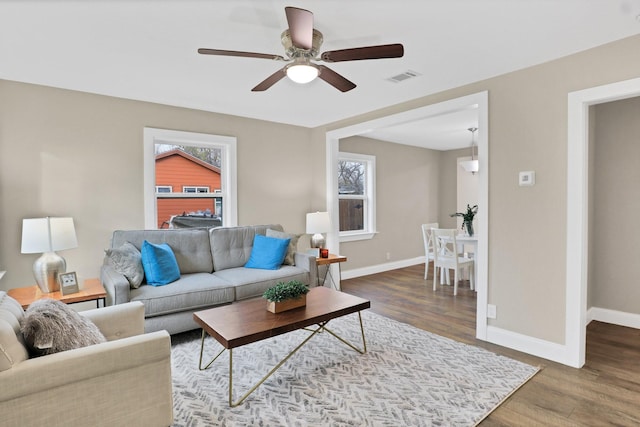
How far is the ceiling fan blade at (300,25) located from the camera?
167 centimetres

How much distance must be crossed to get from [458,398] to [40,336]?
240cm

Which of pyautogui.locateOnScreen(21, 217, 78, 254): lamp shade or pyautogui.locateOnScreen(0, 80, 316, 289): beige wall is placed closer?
pyautogui.locateOnScreen(21, 217, 78, 254): lamp shade

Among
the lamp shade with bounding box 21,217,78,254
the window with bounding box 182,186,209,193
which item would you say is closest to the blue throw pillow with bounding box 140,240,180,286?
the lamp shade with bounding box 21,217,78,254

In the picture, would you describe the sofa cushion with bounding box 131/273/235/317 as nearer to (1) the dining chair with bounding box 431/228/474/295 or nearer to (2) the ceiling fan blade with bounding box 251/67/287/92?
(2) the ceiling fan blade with bounding box 251/67/287/92

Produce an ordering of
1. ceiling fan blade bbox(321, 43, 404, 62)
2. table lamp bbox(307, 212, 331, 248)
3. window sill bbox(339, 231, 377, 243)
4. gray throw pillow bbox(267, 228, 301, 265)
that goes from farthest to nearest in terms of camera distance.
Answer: window sill bbox(339, 231, 377, 243) < table lamp bbox(307, 212, 331, 248) < gray throw pillow bbox(267, 228, 301, 265) < ceiling fan blade bbox(321, 43, 404, 62)

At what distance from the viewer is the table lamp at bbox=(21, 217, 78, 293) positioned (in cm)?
281

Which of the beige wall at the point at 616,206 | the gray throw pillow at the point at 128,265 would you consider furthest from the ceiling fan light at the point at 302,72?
the beige wall at the point at 616,206

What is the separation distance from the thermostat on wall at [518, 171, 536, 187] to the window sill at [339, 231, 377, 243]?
3.16m

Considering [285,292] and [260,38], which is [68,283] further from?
[260,38]

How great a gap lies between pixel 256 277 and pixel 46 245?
6.01 feet

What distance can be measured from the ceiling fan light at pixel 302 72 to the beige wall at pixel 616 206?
3.47m

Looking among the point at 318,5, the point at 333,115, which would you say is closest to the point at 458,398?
the point at 318,5

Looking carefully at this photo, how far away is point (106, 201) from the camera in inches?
145

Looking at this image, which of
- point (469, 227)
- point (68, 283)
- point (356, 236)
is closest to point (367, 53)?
point (68, 283)
